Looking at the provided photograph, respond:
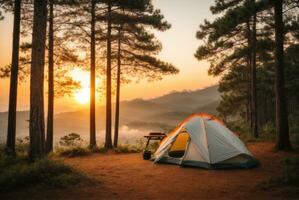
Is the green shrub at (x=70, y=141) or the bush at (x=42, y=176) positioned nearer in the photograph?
the bush at (x=42, y=176)

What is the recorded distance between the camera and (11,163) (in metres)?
9.88

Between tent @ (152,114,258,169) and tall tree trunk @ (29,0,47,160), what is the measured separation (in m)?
4.67

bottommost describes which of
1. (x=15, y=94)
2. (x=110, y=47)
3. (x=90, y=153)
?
(x=90, y=153)

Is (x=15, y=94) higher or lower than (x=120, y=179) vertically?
higher

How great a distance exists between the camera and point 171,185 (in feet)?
27.6

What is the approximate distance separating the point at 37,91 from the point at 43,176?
3.02 metres

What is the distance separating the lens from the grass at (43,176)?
786 centimetres

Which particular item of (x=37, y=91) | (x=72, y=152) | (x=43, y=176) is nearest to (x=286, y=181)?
(x=43, y=176)

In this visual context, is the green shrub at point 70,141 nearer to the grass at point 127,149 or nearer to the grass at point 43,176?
the grass at point 127,149

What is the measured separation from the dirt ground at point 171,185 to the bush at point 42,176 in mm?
411

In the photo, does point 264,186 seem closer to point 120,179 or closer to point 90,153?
point 120,179

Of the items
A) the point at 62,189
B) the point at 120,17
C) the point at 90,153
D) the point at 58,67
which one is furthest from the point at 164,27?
the point at 62,189

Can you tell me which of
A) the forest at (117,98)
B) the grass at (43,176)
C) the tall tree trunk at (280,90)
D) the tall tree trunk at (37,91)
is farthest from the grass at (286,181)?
the tall tree trunk at (37,91)

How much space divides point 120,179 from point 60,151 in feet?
24.4
